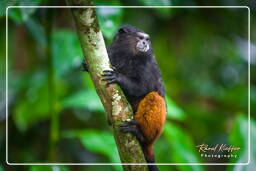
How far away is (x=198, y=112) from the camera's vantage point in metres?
4.31

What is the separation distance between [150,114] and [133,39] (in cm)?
49

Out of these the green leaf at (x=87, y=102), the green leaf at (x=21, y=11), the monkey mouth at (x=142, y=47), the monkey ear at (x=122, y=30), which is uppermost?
the green leaf at (x=21, y=11)

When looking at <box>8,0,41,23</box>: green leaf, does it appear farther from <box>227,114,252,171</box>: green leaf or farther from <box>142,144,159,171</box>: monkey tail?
<box>227,114,252,171</box>: green leaf

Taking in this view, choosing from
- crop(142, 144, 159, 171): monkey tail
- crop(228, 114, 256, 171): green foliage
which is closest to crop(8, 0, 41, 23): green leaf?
crop(142, 144, 159, 171): monkey tail

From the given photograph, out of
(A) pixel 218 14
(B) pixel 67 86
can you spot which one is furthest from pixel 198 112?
(B) pixel 67 86

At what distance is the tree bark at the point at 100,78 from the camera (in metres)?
2.49

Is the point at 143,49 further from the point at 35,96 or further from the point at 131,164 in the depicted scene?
the point at 35,96

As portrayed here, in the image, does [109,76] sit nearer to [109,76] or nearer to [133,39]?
[109,76]

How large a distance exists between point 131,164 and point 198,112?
1805 millimetres

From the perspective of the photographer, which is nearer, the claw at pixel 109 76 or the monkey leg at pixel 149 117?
the claw at pixel 109 76

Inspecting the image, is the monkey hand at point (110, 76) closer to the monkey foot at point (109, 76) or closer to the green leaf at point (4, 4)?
the monkey foot at point (109, 76)

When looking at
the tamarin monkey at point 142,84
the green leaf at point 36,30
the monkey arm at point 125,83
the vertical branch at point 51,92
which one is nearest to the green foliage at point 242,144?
the tamarin monkey at point 142,84

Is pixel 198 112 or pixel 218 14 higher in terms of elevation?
pixel 218 14

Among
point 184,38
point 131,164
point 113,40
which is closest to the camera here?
point 131,164
